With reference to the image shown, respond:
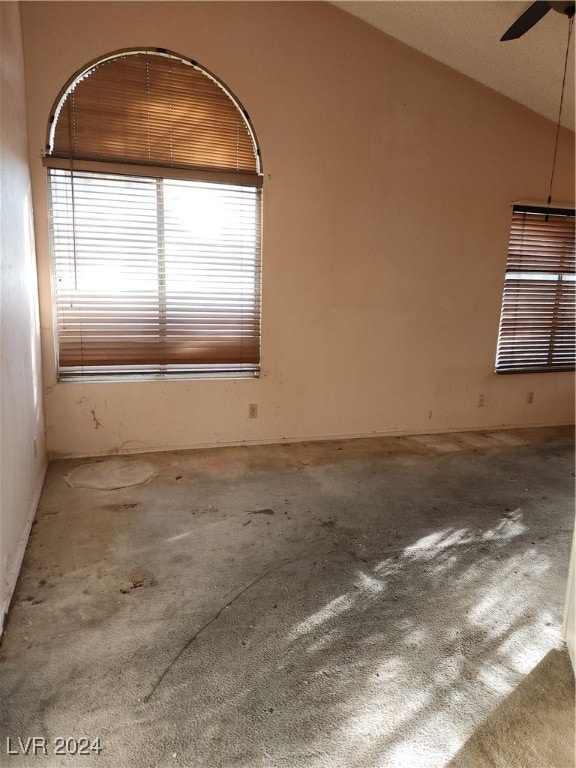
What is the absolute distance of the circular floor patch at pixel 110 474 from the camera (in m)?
3.21

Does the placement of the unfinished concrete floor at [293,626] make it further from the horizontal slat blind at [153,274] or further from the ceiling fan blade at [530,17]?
the ceiling fan blade at [530,17]

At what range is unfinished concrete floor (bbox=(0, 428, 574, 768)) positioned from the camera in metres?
1.42

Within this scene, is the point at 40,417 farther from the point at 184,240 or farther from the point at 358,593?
the point at 358,593

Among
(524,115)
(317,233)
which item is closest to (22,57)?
(317,233)

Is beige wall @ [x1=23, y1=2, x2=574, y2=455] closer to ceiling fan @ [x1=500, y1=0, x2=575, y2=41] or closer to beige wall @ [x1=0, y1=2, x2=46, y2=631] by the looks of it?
beige wall @ [x1=0, y1=2, x2=46, y2=631]

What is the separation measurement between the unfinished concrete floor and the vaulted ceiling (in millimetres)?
3205

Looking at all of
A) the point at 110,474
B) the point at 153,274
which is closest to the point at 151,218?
the point at 153,274

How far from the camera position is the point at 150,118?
11.3 feet

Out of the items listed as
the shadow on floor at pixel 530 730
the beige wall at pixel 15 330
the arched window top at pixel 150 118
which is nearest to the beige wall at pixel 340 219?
the arched window top at pixel 150 118

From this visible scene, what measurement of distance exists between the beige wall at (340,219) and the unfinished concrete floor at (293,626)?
2.90 ft

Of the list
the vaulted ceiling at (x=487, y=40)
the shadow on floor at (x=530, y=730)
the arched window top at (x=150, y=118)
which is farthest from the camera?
the arched window top at (x=150, y=118)

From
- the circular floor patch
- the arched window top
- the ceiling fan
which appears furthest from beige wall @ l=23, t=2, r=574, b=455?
the ceiling fan

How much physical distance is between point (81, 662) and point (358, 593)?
1.16m

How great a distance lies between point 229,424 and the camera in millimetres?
4051
